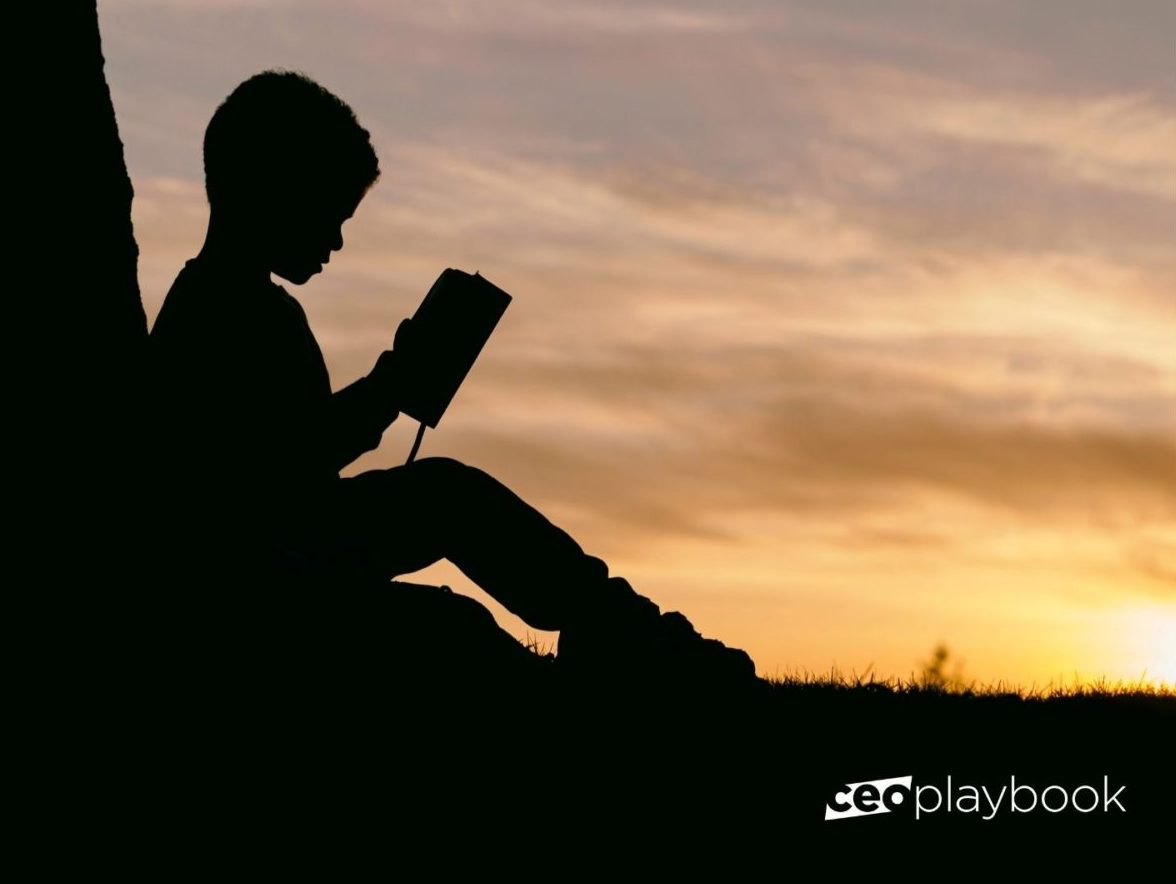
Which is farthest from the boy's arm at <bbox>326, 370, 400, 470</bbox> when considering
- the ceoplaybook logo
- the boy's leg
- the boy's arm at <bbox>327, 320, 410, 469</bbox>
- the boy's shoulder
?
the ceoplaybook logo

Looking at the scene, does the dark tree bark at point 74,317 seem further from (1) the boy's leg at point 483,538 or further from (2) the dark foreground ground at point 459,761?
(1) the boy's leg at point 483,538

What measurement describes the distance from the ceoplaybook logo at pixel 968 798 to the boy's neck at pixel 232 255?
2.68 m

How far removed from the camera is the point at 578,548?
5.38 metres

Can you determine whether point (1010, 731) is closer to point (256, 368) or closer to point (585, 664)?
point (585, 664)

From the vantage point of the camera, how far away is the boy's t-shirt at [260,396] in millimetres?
4906

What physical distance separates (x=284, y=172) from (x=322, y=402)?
0.82m

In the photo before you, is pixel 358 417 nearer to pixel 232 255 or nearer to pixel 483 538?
pixel 483 538

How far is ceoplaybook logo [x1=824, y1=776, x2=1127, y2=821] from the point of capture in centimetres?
521

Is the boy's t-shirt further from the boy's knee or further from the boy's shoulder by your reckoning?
the boy's knee

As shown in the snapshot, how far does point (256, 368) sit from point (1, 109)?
4.64 feet

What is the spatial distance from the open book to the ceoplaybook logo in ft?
6.38

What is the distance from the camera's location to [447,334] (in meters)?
A: 5.23

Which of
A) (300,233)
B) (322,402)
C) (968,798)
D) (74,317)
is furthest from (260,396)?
(968,798)

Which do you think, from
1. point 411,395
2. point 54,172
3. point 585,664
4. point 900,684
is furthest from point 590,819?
point 900,684
